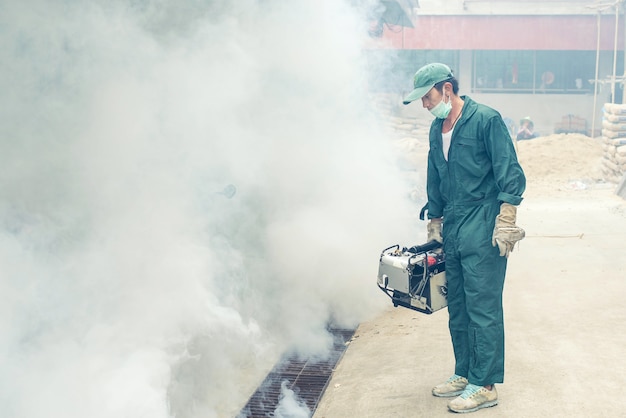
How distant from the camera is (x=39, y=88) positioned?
4.13 meters

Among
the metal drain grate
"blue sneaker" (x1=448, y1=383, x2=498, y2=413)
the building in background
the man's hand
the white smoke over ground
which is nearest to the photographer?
the man's hand

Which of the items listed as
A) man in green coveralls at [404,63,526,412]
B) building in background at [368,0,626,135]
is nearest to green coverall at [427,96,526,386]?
man in green coveralls at [404,63,526,412]

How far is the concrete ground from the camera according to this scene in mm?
3373

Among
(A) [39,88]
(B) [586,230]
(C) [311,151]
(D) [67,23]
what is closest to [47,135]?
(A) [39,88]

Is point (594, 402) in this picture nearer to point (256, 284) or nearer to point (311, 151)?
point (256, 284)

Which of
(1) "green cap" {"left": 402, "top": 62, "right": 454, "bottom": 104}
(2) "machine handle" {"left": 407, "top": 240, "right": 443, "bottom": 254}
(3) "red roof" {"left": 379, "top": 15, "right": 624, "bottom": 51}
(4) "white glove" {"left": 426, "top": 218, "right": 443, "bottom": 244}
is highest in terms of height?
(3) "red roof" {"left": 379, "top": 15, "right": 624, "bottom": 51}

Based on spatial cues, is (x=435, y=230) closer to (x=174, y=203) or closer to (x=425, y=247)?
(x=425, y=247)

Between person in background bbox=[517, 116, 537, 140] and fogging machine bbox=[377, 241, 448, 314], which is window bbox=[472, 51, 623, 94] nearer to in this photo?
person in background bbox=[517, 116, 537, 140]

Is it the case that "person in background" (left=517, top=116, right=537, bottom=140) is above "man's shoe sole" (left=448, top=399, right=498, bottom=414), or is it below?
above

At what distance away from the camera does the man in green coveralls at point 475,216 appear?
3176 millimetres

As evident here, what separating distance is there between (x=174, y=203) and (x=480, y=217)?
251 cm

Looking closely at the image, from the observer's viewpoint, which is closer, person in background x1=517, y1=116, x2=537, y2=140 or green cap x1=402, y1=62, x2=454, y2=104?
green cap x1=402, y1=62, x2=454, y2=104

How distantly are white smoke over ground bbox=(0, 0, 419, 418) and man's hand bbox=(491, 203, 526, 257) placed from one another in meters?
1.70

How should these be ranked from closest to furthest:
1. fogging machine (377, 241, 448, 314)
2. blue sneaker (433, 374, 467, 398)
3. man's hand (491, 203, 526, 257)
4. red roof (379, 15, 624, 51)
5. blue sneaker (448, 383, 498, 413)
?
man's hand (491, 203, 526, 257) → blue sneaker (448, 383, 498, 413) → fogging machine (377, 241, 448, 314) → blue sneaker (433, 374, 467, 398) → red roof (379, 15, 624, 51)
